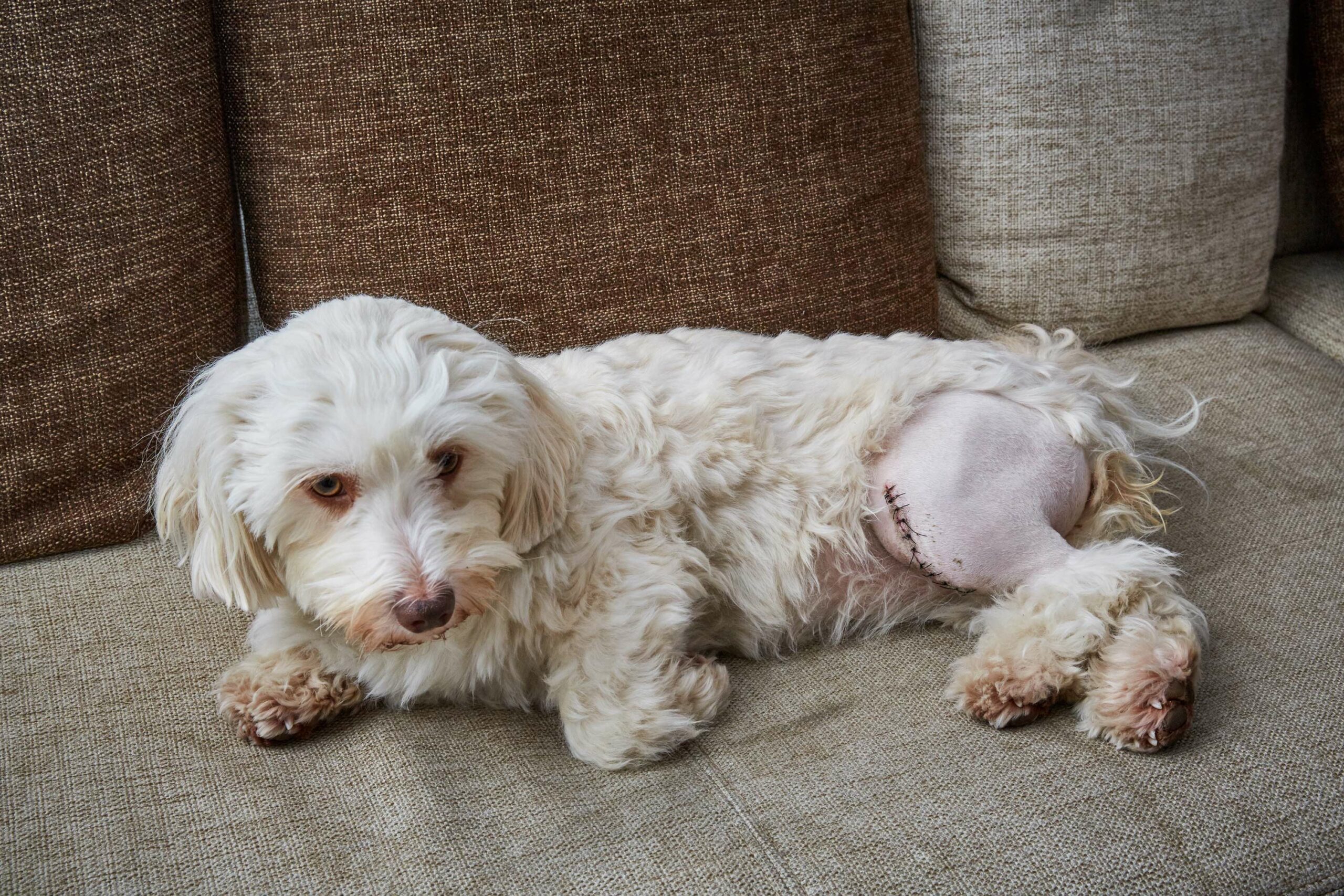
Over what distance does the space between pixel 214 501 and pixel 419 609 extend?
1.06 feet

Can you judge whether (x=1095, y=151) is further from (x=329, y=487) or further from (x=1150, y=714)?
(x=329, y=487)

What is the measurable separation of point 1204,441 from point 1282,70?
96 centimetres

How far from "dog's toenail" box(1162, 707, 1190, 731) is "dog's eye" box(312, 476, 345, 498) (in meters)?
1.15

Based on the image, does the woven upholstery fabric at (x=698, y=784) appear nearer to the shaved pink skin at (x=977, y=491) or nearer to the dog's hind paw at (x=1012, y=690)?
the dog's hind paw at (x=1012, y=690)

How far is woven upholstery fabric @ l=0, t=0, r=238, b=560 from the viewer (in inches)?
69.4

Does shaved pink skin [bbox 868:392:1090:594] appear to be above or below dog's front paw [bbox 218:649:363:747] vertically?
above

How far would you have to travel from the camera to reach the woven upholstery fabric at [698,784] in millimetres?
1344

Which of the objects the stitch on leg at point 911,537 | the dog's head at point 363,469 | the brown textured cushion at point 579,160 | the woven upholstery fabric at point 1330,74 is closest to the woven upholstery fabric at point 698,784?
the stitch on leg at point 911,537

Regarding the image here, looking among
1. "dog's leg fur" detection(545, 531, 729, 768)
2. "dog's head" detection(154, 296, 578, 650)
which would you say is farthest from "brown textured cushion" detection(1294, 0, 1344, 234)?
"dog's head" detection(154, 296, 578, 650)

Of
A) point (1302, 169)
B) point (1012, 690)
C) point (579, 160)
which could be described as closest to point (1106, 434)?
point (1012, 690)

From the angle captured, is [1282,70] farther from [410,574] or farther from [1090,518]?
[410,574]

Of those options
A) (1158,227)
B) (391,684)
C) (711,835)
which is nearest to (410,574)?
(391,684)

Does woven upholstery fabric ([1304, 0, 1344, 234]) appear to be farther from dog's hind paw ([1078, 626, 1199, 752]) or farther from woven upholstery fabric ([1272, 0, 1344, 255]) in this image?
dog's hind paw ([1078, 626, 1199, 752])

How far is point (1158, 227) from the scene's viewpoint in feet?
7.98
